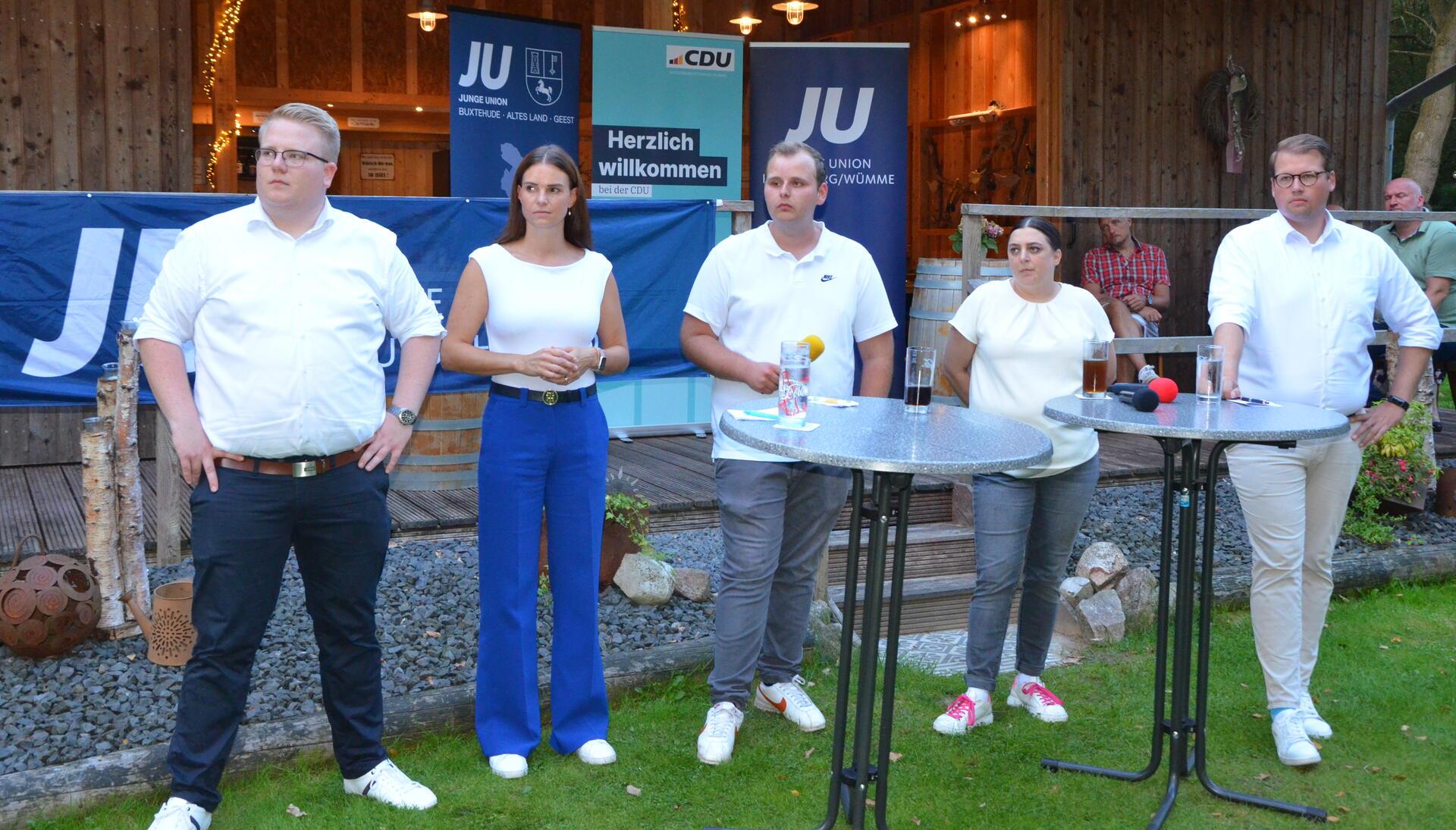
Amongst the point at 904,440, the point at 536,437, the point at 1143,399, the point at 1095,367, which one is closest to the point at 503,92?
the point at 536,437

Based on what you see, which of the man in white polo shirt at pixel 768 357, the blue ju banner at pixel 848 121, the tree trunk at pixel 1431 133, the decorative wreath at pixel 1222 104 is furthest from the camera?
the tree trunk at pixel 1431 133

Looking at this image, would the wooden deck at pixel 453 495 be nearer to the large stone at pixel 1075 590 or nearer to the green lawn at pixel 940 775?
the large stone at pixel 1075 590

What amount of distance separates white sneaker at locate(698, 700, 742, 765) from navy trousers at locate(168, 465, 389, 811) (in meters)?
0.96

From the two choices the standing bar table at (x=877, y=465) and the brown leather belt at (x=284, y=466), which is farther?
the brown leather belt at (x=284, y=466)

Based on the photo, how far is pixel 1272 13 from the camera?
8.90 metres

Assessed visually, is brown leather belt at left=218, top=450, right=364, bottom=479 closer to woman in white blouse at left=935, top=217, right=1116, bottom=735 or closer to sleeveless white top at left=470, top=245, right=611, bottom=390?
sleeveless white top at left=470, top=245, right=611, bottom=390

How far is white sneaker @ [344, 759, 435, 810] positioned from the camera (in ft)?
10.3

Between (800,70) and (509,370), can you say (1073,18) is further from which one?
(509,370)

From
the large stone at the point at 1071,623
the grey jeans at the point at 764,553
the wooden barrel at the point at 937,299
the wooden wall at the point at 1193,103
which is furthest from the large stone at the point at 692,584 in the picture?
the wooden wall at the point at 1193,103

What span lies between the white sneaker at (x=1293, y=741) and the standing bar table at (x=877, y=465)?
1.27m

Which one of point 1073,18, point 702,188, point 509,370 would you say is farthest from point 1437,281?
point 509,370

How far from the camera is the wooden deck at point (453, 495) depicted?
498cm

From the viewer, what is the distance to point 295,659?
12.7 ft

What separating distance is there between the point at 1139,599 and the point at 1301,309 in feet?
5.55
